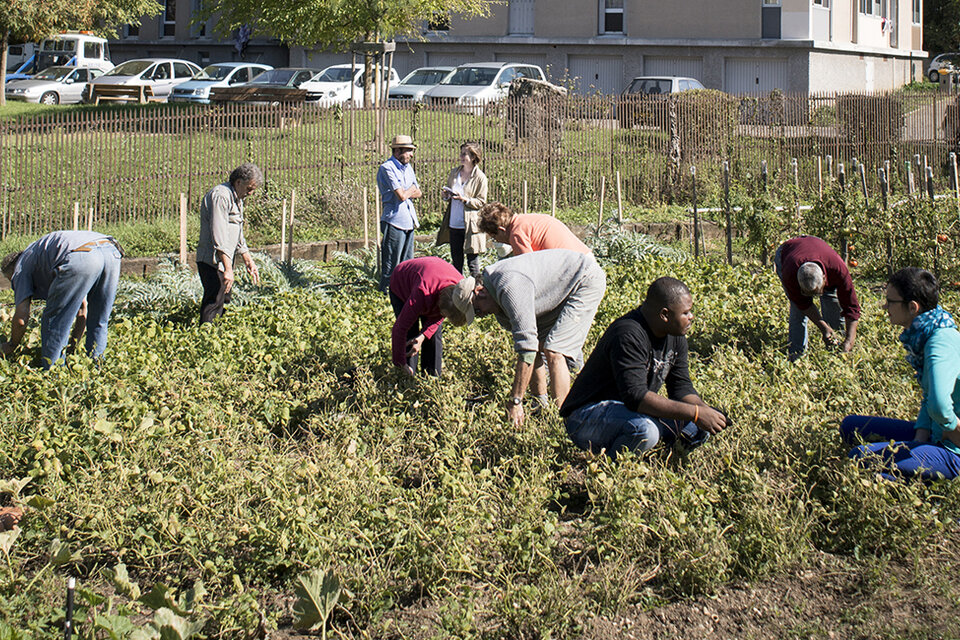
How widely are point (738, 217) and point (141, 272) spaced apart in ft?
20.7

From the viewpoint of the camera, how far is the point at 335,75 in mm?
28000

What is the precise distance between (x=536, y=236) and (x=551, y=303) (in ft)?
4.48

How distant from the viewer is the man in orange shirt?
302 inches

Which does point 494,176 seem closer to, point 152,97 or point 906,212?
point 906,212

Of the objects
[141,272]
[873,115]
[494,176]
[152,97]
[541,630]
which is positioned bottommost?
[541,630]

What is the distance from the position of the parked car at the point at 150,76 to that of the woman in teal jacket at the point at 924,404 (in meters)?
26.2

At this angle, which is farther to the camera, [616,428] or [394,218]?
[394,218]

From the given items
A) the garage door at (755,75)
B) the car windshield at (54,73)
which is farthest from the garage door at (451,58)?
the car windshield at (54,73)

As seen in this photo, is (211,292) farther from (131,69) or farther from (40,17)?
(131,69)

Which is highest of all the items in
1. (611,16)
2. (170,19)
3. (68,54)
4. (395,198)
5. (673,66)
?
(170,19)

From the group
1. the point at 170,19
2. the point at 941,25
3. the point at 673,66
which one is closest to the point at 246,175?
the point at 673,66

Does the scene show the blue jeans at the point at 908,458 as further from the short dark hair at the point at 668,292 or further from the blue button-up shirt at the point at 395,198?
the blue button-up shirt at the point at 395,198

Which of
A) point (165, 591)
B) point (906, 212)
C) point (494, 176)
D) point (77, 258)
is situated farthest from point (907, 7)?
point (165, 591)

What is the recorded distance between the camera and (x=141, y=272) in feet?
39.3
